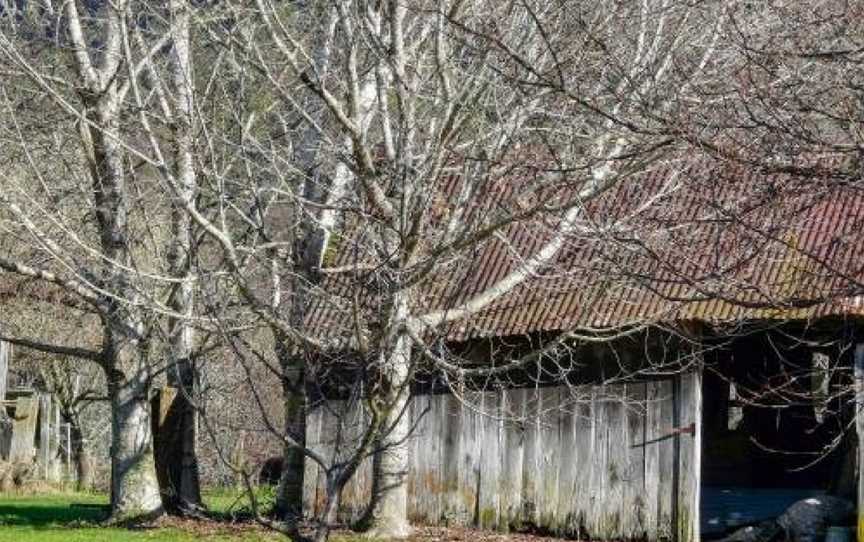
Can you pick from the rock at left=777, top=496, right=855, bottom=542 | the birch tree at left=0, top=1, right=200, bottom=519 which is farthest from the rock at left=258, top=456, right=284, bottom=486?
the rock at left=777, top=496, right=855, bottom=542

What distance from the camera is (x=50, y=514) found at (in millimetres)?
22000

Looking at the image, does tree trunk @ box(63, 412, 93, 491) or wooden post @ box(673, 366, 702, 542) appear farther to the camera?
tree trunk @ box(63, 412, 93, 491)

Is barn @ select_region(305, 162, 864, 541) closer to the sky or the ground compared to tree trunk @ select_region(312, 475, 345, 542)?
closer to the sky

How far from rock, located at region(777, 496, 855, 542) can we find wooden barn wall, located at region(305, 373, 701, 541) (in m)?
1.03

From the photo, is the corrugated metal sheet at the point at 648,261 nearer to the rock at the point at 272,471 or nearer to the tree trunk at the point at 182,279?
the tree trunk at the point at 182,279

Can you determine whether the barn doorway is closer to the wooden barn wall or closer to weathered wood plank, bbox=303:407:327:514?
the wooden barn wall

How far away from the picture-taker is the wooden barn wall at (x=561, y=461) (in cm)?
1695

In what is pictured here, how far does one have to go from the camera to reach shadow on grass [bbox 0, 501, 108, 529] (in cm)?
1967

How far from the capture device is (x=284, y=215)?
22.4 metres

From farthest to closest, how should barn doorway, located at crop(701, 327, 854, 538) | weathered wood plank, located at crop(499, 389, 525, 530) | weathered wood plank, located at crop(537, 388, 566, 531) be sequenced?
barn doorway, located at crop(701, 327, 854, 538)
weathered wood plank, located at crop(499, 389, 525, 530)
weathered wood plank, located at crop(537, 388, 566, 531)

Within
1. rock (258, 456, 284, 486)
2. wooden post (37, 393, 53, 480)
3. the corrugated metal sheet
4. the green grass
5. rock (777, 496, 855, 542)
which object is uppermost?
the corrugated metal sheet

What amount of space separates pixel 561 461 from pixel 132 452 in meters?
5.57

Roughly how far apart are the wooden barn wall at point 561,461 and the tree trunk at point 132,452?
2090mm

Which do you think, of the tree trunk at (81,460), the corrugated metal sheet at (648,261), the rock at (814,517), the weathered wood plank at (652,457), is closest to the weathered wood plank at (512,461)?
the corrugated metal sheet at (648,261)
